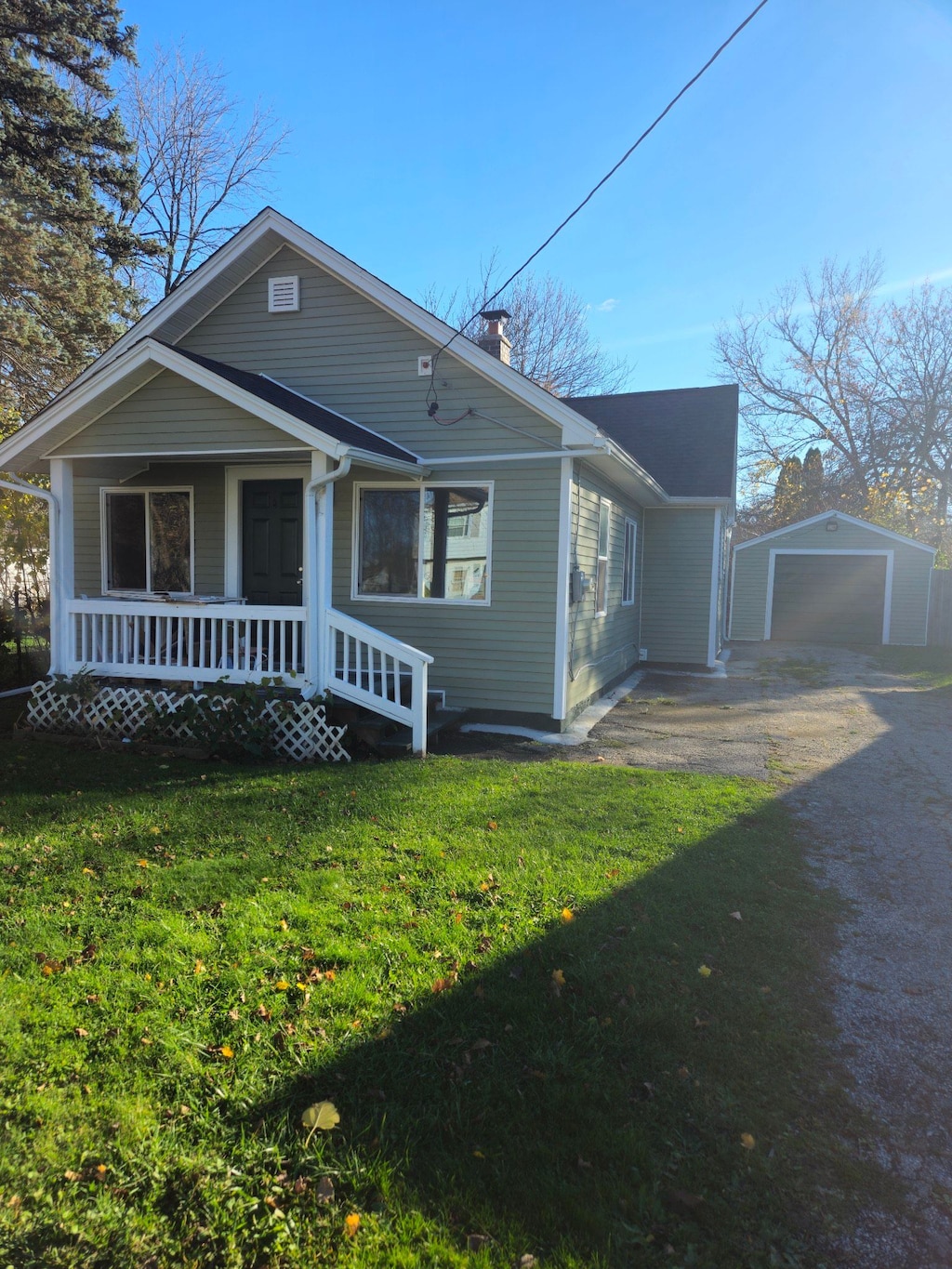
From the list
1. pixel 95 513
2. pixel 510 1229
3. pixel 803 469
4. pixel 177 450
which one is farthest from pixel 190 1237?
pixel 803 469

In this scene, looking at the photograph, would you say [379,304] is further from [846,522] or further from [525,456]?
[846,522]

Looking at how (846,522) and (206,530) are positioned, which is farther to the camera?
(846,522)

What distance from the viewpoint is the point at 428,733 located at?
7805 millimetres

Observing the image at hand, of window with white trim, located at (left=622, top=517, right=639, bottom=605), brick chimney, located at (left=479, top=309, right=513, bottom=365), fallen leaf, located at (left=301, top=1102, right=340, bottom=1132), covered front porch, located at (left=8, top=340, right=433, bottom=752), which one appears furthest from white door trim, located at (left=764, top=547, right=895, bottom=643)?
fallen leaf, located at (left=301, top=1102, right=340, bottom=1132)

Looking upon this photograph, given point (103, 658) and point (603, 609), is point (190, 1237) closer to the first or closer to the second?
point (103, 658)

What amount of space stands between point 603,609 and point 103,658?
6.30 m

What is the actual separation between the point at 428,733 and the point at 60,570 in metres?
4.35

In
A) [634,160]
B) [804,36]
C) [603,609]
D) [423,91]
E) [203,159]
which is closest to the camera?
[804,36]

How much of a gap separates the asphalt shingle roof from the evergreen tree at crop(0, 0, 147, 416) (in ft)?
21.9

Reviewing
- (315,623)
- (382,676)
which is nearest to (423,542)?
(315,623)

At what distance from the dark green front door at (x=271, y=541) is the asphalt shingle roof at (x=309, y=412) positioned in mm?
982

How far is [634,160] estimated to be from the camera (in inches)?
257

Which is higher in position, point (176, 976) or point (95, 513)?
point (95, 513)

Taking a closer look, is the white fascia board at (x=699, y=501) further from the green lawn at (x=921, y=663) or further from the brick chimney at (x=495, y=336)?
the green lawn at (x=921, y=663)
